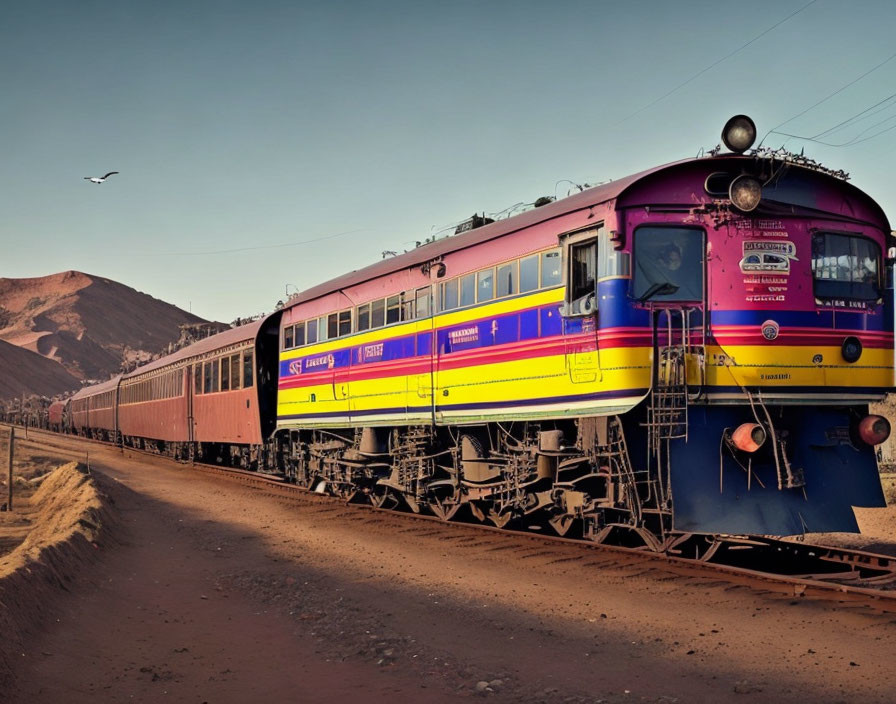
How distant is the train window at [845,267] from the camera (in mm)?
10828

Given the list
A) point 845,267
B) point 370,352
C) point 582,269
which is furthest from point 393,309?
point 845,267

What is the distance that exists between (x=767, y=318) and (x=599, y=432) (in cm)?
249

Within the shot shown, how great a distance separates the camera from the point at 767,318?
10.6 meters

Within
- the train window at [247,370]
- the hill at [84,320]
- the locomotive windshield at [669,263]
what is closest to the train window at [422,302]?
the locomotive windshield at [669,263]

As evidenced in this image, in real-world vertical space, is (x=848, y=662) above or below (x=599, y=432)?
below

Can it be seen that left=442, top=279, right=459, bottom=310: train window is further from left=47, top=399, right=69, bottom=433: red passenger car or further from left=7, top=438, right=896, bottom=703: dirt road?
left=47, top=399, right=69, bottom=433: red passenger car

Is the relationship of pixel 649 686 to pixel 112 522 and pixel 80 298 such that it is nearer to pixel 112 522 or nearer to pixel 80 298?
pixel 112 522

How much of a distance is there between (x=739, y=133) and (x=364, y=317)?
28.9 ft

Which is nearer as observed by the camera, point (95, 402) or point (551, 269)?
point (551, 269)

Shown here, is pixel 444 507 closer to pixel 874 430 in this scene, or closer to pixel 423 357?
pixel 423 357

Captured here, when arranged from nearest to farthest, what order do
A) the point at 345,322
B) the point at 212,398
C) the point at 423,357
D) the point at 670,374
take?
the point at 670,374, the point at 423,357, the point at 345,322, the point at 212,398

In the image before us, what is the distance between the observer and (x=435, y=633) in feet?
27.5

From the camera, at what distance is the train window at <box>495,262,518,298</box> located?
1266 cm

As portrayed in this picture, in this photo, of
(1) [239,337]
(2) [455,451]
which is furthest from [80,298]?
(2) [455,451]
